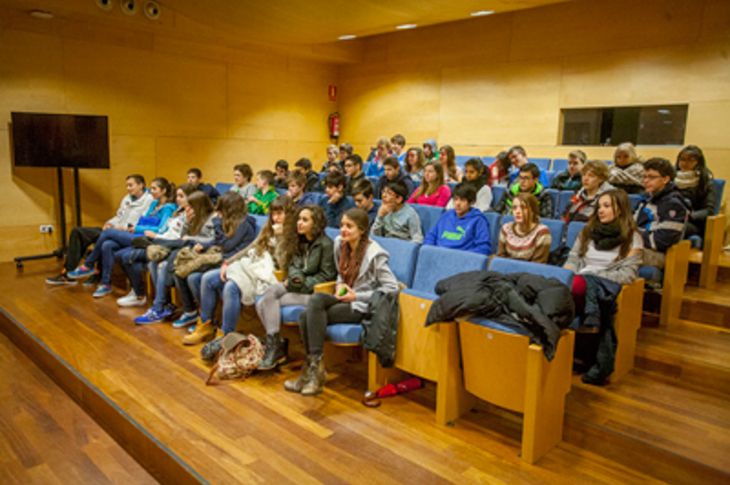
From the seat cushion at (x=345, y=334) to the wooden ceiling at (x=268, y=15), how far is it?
3330mm

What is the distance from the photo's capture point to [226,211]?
360 cm

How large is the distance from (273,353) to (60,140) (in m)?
3.79

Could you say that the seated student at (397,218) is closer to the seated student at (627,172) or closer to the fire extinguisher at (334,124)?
the seated student at (627,172)

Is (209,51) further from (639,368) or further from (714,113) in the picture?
(639,368)

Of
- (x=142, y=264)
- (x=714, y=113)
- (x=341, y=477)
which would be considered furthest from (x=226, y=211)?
(x=714, y=113)

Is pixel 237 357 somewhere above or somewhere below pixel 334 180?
below

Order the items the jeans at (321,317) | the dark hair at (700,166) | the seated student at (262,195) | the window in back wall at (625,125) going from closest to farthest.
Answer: the jeans at (321,317)
the dark hair at (700,166)
the seated student at (262,195)
the window in back wall at (625,125)

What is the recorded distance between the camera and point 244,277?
3.05 metres

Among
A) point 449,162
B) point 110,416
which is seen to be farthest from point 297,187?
point 110,416

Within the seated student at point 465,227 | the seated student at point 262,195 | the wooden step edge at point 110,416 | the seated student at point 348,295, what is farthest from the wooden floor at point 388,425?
the seated student at point 262,195

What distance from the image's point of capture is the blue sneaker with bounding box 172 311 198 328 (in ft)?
11.6

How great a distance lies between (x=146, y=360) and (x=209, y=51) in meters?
4.80

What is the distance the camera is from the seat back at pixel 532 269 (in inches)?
91.6

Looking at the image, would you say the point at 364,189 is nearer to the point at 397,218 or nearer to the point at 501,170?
the point at 397,218
